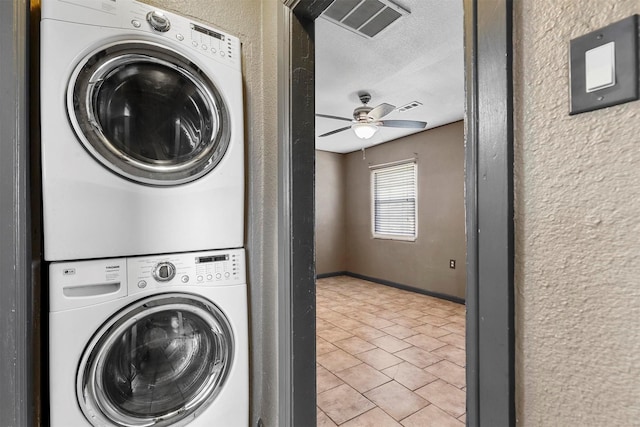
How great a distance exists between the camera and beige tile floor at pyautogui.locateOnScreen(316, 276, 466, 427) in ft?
6.03

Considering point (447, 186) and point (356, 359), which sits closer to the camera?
point (356, 359)

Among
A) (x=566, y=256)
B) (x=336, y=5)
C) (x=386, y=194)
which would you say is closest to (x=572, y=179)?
(x=566, y=256)

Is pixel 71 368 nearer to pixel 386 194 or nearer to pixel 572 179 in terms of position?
pixel 572 179

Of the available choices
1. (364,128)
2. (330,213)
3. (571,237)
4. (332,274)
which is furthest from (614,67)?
(332,274)

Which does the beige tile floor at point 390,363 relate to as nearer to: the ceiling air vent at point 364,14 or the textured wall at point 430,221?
the textured wall at point 430,221

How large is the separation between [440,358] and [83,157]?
2.81 meters

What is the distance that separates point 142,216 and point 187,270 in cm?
27

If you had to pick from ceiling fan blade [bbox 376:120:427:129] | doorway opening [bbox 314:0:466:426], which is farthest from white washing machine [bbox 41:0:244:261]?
ceiling fan blade [bbox 376:120:427:129]

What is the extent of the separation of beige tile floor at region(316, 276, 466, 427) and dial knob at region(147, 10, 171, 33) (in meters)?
2.15

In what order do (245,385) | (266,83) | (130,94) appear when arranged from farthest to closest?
A: (266,83), (245,385), (130,94)

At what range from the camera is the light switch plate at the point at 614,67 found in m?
0.40

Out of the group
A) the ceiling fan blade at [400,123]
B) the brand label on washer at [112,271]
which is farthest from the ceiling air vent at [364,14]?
the brand label on washer at [112,271]

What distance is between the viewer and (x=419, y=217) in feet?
15.5

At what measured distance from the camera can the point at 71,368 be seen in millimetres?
976
